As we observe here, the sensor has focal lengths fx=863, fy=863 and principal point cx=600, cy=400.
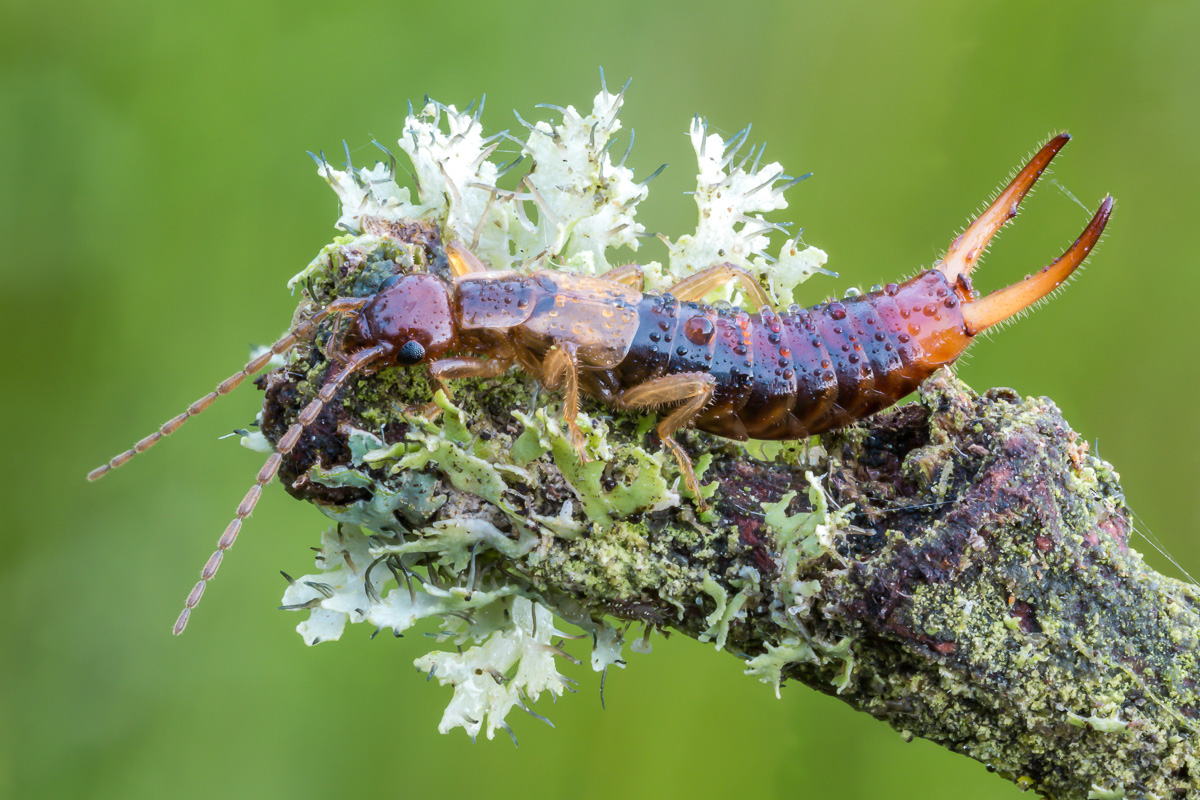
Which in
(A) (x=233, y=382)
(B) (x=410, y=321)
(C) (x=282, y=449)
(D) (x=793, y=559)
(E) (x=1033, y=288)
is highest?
(E) (x=1033, y=288)

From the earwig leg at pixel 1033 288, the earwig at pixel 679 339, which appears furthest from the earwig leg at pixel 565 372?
the earwig leg at pixel 1033 288

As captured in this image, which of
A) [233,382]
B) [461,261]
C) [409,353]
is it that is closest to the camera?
[409,353]

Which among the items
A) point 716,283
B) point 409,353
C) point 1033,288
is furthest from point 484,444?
point 1033,288

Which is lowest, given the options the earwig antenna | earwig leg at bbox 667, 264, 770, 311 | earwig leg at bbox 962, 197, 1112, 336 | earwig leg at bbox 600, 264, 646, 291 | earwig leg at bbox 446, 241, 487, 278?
the earwig antenna

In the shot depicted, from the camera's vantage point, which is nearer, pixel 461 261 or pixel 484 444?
pixel 484 444

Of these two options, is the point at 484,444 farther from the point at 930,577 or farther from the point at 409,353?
the point at 930,577

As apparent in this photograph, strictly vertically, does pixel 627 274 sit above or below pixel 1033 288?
below

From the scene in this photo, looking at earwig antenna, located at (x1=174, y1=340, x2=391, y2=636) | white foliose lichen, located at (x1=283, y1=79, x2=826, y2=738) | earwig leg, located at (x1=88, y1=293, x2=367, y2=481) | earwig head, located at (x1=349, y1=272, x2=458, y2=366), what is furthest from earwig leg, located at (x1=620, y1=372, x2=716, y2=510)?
earwig leg, located at (x1=88, y1=293, x2=367, y2=481)

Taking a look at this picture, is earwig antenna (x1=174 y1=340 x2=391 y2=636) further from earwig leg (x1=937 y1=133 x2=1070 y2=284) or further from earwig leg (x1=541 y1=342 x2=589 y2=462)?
earwig leg (x1=937 y1=133 x2=1070 y2=284)
